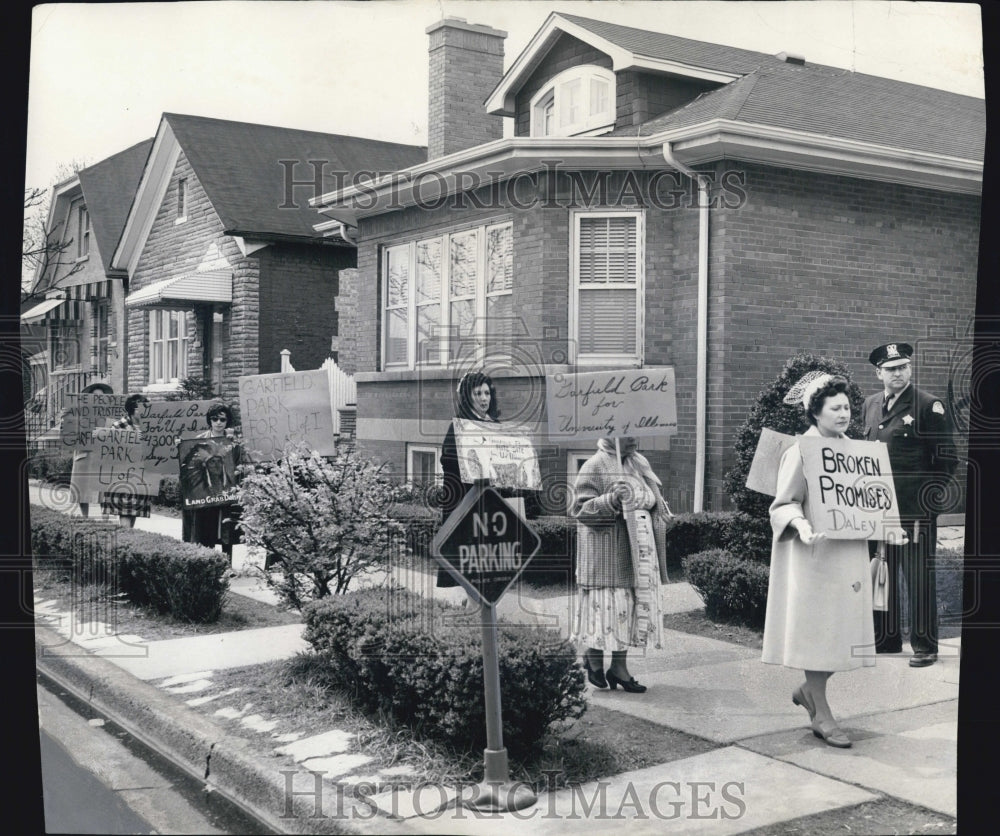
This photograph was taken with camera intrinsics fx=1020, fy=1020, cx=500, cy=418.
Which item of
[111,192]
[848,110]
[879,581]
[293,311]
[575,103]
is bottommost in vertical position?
[879,581]

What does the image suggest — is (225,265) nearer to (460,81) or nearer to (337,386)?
(337,386)

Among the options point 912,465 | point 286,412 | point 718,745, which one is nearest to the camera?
point 718,745

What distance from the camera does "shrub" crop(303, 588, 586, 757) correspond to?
5.11m

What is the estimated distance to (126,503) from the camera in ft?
32.1

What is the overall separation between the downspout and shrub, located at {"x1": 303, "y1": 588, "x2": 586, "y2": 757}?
102 inches

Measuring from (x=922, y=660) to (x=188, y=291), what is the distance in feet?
20.7

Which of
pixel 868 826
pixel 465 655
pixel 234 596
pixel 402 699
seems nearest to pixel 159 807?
pixel 402 699

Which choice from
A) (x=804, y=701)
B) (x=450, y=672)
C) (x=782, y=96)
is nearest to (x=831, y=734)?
(x=804, y=701)

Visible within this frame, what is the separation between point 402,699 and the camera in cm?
555

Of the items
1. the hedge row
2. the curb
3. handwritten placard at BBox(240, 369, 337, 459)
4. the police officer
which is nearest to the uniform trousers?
the police officer

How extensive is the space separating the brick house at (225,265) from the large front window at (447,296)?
29.5 inches

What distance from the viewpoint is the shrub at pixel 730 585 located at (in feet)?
24.4

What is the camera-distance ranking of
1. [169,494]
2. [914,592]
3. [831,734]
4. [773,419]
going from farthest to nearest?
1. [169,494]
2. [773,419]
3. [914,592]
4. [831,734]

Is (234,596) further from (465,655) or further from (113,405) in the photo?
(465,655)
